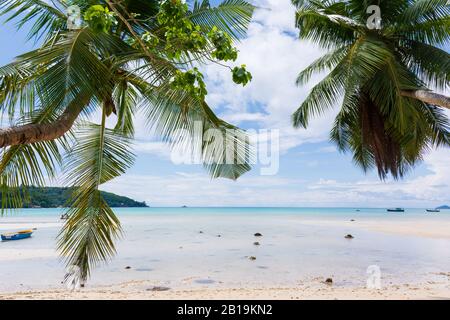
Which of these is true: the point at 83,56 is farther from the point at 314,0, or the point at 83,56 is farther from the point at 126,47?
the point at 314,0

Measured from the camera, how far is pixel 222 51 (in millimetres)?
2137

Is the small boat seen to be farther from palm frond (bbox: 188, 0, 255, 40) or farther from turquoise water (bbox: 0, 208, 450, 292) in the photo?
palm frond (bbox: 188, 0, 255, 40)

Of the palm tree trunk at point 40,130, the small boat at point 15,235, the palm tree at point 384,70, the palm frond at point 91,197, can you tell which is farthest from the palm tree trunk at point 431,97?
the small boat at point 15,235

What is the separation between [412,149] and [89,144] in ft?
22.5

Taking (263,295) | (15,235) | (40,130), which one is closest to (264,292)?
(263,295)

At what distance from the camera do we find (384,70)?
6.92 meters

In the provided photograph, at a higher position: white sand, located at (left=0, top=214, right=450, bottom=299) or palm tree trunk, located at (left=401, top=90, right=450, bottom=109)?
palm tree trunk, located at (left=401, top=90, right=450, bottom=109)

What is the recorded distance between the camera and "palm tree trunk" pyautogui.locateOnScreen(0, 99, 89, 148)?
2.56m

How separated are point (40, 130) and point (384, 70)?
20.0 ft

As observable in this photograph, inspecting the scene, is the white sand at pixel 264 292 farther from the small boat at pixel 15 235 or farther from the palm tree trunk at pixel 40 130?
the small boat at pixel 15 235

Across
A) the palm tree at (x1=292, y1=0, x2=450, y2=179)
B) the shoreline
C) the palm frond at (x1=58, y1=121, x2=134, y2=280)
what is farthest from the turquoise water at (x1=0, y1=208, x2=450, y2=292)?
the palm frond at (x1=58, y1=121, x2=134, y2=280)

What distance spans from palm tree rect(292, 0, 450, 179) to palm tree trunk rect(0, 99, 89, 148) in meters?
4.80
